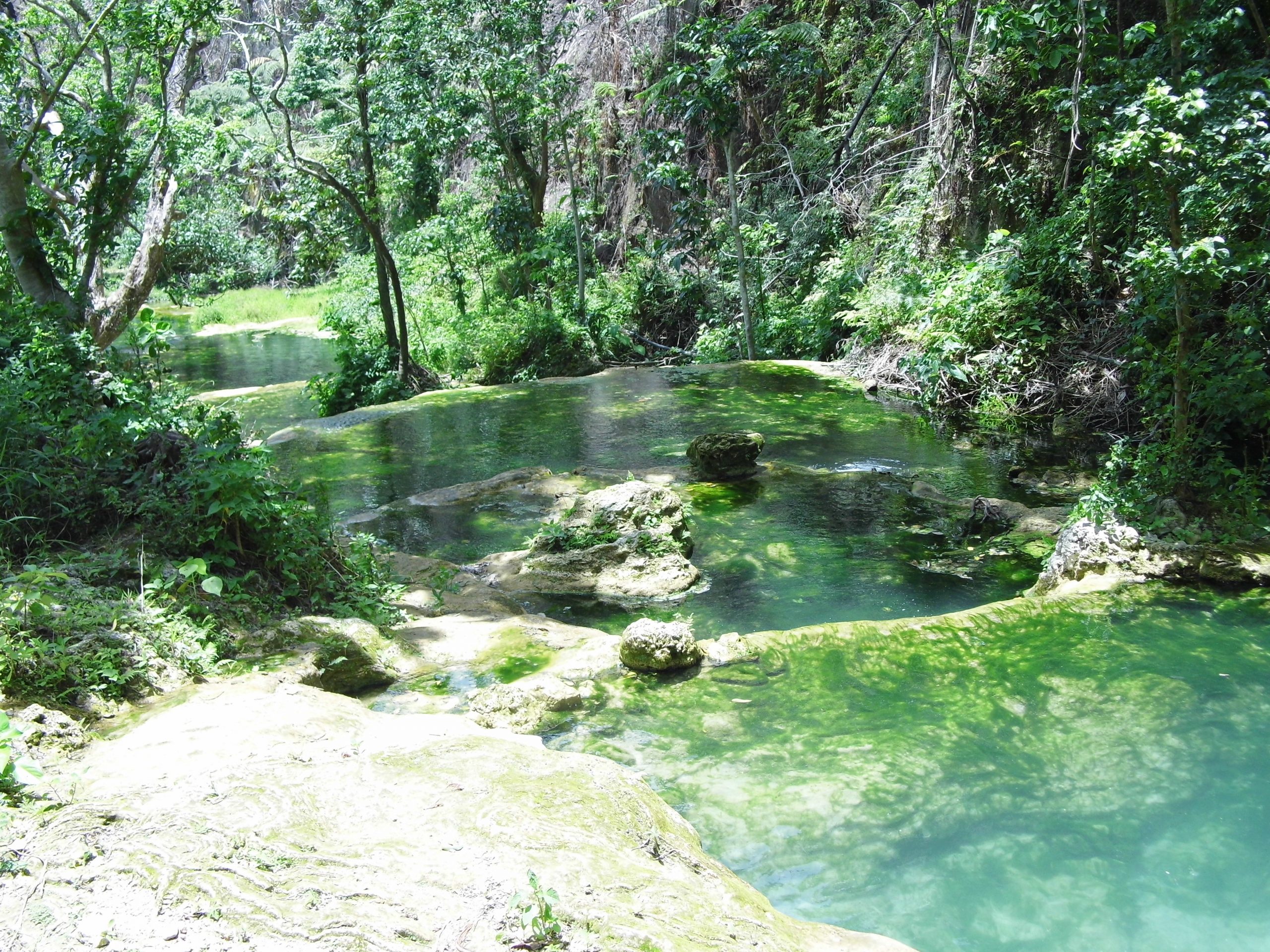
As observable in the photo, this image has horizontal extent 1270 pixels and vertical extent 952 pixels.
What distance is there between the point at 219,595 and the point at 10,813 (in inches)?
94.2

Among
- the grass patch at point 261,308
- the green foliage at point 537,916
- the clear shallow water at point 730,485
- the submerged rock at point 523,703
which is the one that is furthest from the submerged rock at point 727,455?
the grass patch at point 261,308

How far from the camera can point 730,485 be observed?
8617mm

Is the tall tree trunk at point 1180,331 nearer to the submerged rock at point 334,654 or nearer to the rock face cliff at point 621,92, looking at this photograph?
the submerged rock at point 334,654

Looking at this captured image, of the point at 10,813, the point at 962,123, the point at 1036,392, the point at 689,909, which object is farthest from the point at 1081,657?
the point at 962,123

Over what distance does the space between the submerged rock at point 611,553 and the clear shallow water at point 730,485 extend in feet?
0.71

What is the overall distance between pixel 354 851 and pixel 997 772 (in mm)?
2779

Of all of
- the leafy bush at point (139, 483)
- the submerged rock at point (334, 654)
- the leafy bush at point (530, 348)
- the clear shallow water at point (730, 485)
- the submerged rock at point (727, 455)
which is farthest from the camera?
the leafy bush at point (530, 348)

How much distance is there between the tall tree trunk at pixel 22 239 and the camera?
6770 millimetres

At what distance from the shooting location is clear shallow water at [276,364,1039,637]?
6.32 meters

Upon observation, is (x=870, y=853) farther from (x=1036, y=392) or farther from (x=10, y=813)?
(x=1036, y=392)

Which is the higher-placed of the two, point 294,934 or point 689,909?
point 294,934

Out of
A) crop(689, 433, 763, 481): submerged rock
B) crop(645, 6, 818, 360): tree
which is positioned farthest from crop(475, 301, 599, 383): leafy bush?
crop(689, 433, 763, 481): submerged rock

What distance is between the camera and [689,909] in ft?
8.13

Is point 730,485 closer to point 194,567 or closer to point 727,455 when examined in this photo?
point 727,455
